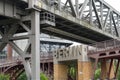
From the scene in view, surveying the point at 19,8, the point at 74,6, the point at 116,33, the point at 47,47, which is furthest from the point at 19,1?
the point at 47,47

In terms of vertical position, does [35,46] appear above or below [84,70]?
above

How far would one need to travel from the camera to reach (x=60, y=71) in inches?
2613

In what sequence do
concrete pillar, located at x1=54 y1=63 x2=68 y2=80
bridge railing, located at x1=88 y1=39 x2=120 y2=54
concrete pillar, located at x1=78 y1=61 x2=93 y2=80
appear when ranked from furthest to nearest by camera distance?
concrete pillar, located at x1=54 y1=63 x2=68 y2=80 → concrete pillar, located at x1=78 y1=61 x2=93 y2=80 → bridge railing, located at x1=88 y1=39 x2=120 y2=54

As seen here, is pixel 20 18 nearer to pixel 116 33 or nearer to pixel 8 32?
pixel 8 32

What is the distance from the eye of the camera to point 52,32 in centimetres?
5703

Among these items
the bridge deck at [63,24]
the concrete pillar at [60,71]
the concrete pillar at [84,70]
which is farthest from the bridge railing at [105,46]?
the concrete pillar at [60,71]

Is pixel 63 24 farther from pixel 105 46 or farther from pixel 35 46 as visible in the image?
pixel 35 46

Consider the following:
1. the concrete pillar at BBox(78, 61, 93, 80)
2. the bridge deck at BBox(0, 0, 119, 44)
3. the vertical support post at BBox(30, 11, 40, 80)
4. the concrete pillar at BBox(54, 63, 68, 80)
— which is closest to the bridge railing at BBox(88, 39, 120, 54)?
the concrete pillar at BBox(78, 61, 93, 80)

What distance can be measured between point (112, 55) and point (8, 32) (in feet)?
61.6

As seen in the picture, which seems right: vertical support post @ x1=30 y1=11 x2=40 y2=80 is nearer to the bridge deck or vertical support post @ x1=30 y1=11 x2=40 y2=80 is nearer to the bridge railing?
the bridge deck

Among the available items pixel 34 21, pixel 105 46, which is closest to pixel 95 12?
pixel 105 46

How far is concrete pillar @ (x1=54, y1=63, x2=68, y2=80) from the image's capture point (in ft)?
215

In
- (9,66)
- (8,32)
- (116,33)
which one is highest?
(8,32)

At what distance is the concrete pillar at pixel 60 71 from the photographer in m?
65.6
